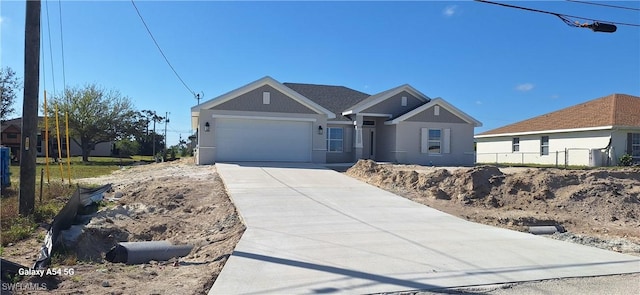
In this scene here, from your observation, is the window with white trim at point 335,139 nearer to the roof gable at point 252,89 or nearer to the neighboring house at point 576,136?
the roof gable at point 252,89

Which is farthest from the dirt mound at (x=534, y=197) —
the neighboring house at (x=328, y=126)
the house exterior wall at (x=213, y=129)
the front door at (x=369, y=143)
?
the front door at (x=369, y=143)

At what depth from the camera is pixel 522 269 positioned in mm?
6188

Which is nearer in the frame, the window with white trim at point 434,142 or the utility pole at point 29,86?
the utility pole at point 29,86

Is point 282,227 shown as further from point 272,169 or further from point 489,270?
point 272,169

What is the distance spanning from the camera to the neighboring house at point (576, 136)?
26.3 meters

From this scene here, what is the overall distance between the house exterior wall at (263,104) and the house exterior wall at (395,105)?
15.2 feet

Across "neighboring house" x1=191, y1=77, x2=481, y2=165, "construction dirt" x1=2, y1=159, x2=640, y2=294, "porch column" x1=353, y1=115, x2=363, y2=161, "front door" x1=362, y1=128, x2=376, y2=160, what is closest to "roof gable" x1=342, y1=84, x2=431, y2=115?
"neighboring house" x1=191, y1=77, x2=481, y2=165

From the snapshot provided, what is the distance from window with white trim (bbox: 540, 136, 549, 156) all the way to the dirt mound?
16.8 metres

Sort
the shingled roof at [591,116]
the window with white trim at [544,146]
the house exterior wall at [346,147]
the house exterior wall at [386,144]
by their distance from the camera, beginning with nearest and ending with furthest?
the house exterior wall at [386,144], the house exterior wall at [346,147], the shingled roof at [591,116], the window with white trim at [544,146]

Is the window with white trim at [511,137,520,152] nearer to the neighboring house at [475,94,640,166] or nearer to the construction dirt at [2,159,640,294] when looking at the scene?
the neighboring house at [475,94,640,166]

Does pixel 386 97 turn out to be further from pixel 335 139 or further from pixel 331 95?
pixel 331 95

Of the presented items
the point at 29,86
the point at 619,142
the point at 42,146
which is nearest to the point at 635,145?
the point at 619,142

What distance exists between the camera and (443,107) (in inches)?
1001

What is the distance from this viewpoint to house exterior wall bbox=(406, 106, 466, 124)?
24906 mm
